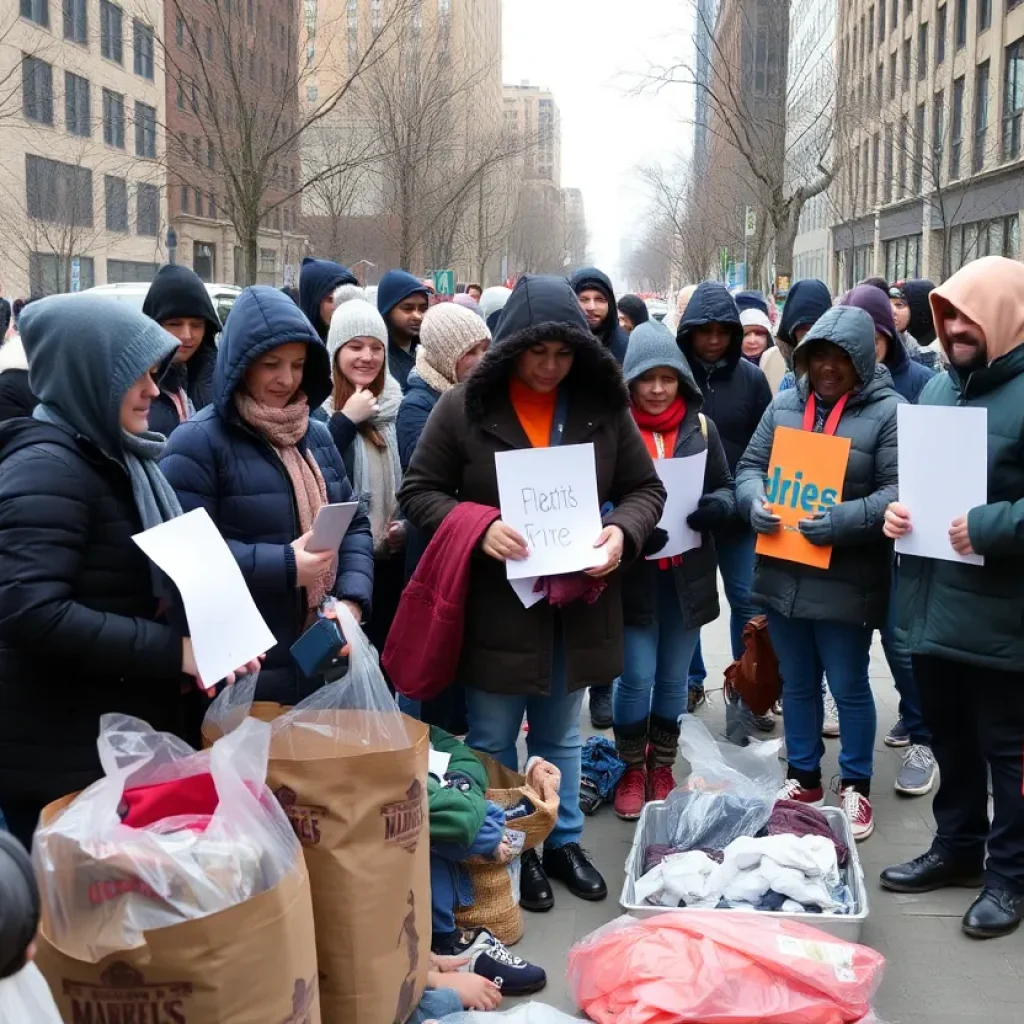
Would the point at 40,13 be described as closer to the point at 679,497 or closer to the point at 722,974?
the point at 679,497

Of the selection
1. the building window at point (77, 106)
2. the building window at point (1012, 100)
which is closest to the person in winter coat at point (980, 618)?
the building window at point (1012, 100)

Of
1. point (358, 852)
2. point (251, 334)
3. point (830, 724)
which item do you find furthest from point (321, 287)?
point (358, 852)

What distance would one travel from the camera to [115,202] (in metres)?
37.5

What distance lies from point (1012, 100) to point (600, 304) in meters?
26.4

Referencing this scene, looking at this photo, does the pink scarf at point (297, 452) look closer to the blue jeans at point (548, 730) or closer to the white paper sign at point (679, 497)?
the blue jeans at point (548, 730)

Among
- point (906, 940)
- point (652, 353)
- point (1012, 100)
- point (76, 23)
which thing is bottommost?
point (906, 940)

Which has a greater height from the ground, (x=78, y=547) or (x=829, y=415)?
(x=829, y=415)

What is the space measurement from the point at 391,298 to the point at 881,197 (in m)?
40.9

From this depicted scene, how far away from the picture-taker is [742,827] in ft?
12.8

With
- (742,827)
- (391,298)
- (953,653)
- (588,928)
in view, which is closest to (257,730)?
(588,928)

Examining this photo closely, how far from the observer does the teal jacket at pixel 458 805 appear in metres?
3.35

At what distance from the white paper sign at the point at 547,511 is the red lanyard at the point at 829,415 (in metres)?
1.20

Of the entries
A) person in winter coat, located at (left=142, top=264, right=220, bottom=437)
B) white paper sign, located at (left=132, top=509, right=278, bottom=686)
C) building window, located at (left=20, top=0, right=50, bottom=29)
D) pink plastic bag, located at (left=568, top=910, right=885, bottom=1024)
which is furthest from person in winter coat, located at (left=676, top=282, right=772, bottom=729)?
building window, located at (left=20, top=0, right=50, bottom=29)

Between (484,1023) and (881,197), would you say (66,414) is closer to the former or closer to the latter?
(484,1023)
